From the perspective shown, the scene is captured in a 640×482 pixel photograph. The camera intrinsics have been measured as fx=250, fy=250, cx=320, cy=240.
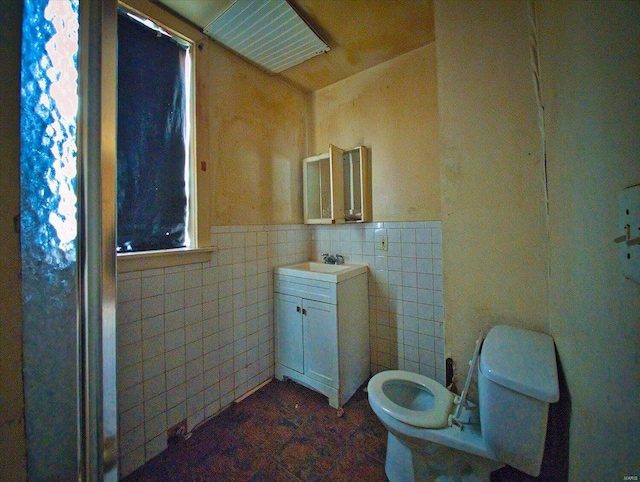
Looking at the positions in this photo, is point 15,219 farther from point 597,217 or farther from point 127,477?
point 127,477

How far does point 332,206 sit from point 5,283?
1871 mm

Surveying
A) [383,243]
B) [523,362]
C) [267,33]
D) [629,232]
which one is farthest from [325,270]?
[629,232]

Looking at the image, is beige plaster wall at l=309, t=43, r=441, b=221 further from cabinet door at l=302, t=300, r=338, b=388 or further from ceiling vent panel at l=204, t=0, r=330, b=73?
cabinet door at l=302, t=300, r=338, b=388

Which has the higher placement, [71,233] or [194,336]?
[71,233]

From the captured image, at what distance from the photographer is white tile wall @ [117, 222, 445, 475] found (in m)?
1.31

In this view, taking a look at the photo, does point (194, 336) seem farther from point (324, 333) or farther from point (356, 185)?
point (356, 185)

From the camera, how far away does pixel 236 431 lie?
153 cm

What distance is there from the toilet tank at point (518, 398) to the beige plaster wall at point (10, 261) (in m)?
1.13

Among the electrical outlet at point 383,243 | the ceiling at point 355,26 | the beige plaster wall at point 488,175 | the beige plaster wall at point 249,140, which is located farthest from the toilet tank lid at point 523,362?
the ceiling at point 355,26

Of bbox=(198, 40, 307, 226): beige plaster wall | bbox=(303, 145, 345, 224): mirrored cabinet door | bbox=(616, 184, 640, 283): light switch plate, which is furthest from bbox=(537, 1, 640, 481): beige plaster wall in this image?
bbox=(198, 40, 307, 226): beige plaster wall

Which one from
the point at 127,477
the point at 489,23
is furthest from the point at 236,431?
the point at 489,23

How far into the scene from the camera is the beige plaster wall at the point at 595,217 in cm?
46

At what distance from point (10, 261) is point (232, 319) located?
1533 mm

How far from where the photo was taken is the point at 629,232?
0.46 m
